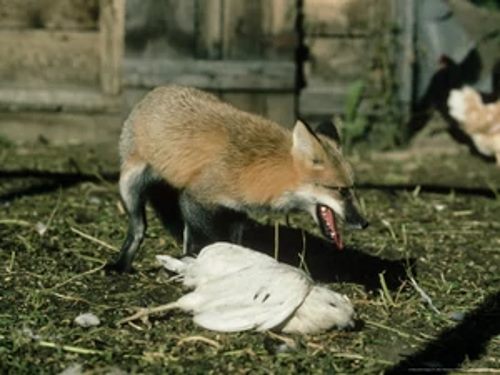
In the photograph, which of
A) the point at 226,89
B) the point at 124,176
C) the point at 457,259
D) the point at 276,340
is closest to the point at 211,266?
the point at 276,340

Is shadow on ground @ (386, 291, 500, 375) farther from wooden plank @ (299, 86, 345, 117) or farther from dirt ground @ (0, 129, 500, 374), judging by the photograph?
wooden plank @ (299, 86, 345, 117)

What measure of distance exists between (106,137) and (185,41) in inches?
42.7

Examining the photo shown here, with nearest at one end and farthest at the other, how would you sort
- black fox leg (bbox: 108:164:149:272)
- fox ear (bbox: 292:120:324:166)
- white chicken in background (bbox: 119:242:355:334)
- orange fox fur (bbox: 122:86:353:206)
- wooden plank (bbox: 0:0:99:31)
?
white chicken in background (bbox: 119:242:355:334) < fox ear (bbox: 292:120:324:166) < orange fox fur (bbox: 122:86:353:206) < black fox leg (bbox: 108:164:149:272) < wooden plank (bbox: 0:0:99:31)

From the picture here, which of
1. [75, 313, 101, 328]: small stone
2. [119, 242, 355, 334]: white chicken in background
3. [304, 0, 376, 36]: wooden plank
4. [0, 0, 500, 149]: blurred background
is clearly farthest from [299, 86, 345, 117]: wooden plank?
[75, 313, 101, 328]: small stone

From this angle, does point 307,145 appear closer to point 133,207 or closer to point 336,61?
point 133,207

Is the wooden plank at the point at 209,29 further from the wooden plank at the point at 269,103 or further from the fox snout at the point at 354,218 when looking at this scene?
the fox snout at the point at 354,218

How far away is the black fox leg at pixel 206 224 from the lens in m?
6.12

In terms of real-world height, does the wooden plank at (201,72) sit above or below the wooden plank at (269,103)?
above

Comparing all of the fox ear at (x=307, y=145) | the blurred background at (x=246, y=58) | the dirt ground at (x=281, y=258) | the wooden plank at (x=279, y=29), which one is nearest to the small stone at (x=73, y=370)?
the dirt ground at (x=281, y=258)

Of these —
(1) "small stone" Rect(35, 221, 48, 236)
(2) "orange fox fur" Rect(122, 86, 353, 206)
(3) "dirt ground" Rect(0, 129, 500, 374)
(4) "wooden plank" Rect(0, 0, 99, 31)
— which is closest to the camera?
(3) "dirt ground" Rect(0, 129, 500, 374)

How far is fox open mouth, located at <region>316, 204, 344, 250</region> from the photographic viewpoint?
589 cm

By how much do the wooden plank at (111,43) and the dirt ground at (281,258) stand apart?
801mm

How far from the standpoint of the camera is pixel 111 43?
9.91 metres

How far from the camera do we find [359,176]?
909 cm
